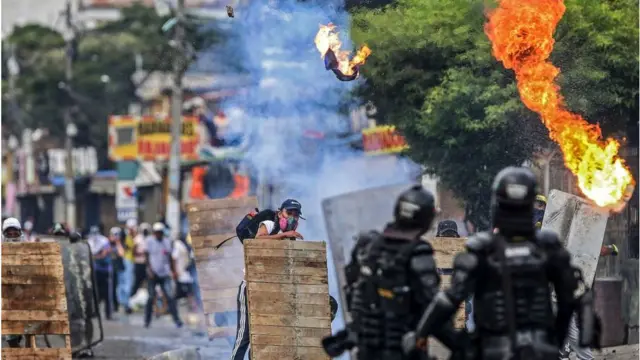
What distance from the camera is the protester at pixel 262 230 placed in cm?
1192

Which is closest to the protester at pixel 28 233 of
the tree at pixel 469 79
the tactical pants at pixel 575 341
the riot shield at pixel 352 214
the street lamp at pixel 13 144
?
the riot shield at pixel 352 214

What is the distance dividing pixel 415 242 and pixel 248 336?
416 centimetres

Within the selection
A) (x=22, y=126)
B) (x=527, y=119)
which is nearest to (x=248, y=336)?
(x=527, y=119)

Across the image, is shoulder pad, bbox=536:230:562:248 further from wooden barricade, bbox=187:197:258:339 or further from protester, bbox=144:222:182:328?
protester, bbox=144:222:182:328

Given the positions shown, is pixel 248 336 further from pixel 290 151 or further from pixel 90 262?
pixel 290 151

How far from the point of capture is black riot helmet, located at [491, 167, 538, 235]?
24.9 ft

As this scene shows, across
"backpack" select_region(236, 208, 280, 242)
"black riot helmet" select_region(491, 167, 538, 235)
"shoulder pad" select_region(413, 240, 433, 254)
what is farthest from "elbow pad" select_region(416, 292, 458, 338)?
"backpack" select_region(236, 208, 280, 242)

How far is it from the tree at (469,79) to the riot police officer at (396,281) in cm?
677

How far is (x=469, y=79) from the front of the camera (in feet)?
51.3

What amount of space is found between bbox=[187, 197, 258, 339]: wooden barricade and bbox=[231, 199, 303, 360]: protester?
257 cm

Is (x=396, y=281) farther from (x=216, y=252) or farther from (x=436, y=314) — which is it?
(x=216, y=252)

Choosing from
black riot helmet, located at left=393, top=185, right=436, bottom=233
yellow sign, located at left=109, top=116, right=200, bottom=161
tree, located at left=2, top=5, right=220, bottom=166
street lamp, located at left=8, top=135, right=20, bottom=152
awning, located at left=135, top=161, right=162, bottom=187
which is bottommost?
black riot helmet, located at left=393, top=185, right=436, bottom=233

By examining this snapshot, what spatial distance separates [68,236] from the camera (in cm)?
1681

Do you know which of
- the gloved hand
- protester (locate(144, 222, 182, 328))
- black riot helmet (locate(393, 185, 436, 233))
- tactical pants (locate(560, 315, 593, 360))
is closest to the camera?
the gloved hand
